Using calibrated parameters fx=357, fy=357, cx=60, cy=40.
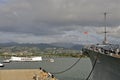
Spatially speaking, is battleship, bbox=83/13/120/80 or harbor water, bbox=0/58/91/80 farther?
harbor water, bbox=0/58/91/80

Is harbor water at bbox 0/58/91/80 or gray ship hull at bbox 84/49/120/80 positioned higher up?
gray ship hull at bbox 84/49/120/80

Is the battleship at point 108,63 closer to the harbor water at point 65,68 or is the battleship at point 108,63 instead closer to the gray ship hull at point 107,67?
the gray ship hull at point 107,67

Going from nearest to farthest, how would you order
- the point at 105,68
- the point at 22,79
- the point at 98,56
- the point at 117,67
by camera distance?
the point at 117,67, the point at 105,68, the point at 98,56, the point at 22,79

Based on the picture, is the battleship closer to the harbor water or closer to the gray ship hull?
the gray ship hull

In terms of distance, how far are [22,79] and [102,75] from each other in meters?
12.2

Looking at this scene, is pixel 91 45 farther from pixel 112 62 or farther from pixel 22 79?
pixel 112 62

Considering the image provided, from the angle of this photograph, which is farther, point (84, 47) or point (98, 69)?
point (84, 47)

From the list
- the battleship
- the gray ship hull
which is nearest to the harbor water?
the battleship

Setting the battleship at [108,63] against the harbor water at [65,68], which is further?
the harbor water at [65,68]

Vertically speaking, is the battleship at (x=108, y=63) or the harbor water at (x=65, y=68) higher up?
the battleship at (x=108, y=63)

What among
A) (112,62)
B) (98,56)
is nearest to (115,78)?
(112,62)

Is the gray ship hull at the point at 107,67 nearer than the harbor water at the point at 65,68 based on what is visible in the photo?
Yes

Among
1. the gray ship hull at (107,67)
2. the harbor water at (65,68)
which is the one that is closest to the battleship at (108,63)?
the gray ship hull at (107,67)

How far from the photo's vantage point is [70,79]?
59.1m
